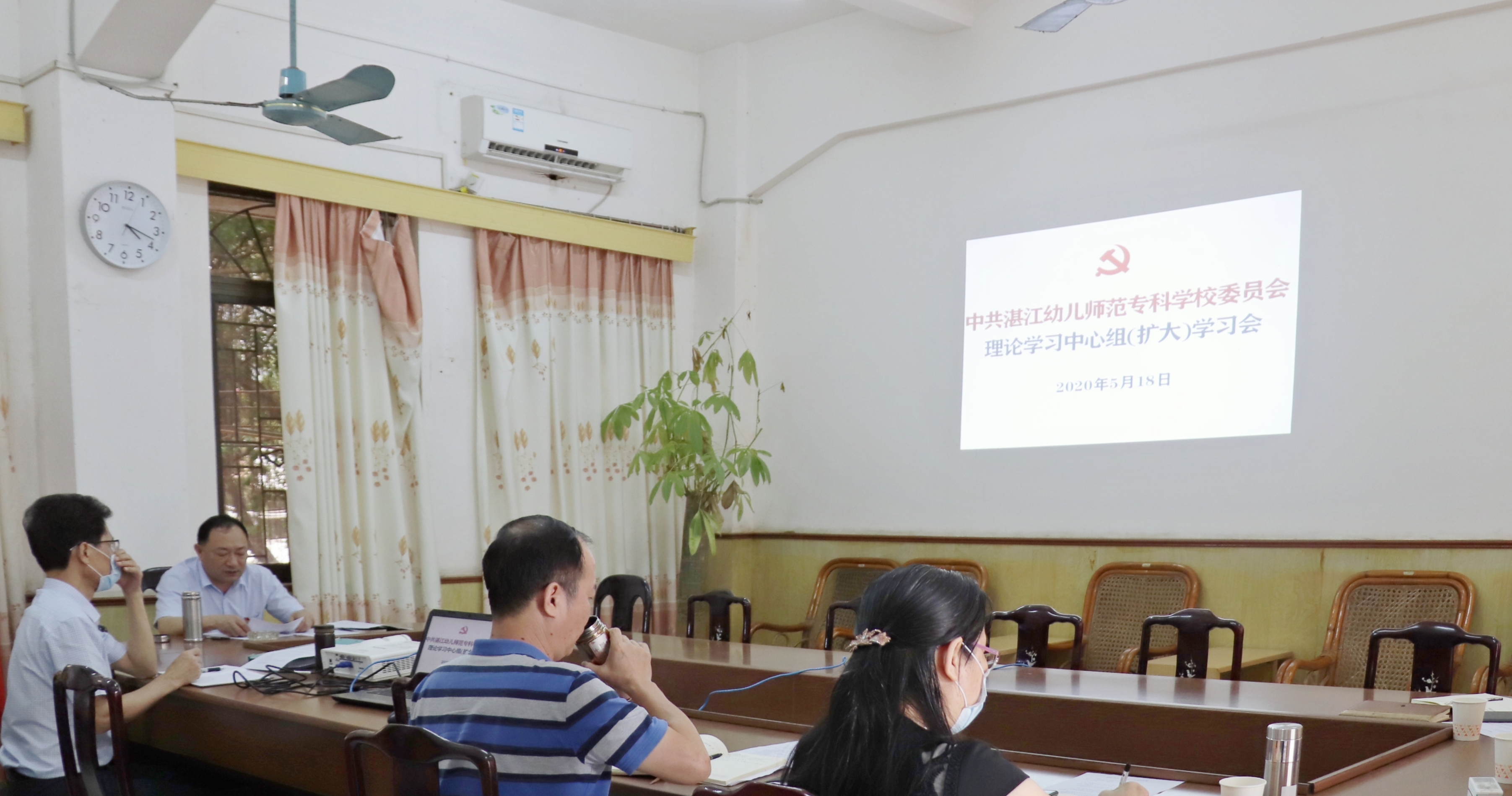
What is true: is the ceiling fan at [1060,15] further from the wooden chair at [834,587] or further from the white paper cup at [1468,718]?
the wooden chair at [834,587]

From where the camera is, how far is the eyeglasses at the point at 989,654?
1.66 meters

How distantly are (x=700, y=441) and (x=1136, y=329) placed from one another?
2.24 metres

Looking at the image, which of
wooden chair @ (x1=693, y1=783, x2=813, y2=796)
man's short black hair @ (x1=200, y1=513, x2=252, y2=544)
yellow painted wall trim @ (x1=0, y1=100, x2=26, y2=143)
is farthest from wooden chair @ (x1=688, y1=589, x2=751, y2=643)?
yellow painted wall trim @ (x1=0, y1=100, x2=26, y2=143)

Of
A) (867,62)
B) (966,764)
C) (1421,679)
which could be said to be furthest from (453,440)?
(966,764)

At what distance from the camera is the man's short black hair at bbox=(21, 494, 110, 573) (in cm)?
306

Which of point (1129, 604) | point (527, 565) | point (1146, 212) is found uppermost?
point (1146, 212)

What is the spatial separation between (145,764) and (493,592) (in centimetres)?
230

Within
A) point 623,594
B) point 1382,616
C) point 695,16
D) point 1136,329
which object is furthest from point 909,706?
point 695,16

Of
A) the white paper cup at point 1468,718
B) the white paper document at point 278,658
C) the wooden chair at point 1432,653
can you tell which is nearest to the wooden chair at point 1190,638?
the wooden chair at point 1432,653

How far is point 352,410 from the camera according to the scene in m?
5.49

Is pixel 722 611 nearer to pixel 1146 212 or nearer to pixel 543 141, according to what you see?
Result: pixel 1146 212

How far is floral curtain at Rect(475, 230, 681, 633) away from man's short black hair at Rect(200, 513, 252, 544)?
1.65 meters

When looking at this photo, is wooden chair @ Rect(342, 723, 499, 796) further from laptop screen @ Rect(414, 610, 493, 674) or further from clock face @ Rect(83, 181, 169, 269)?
clock face @ Rect(83, 181, 169, 269)

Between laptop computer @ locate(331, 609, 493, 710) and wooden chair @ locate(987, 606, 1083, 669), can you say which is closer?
laptop computer @ locate(331, 609, 493, 710)
